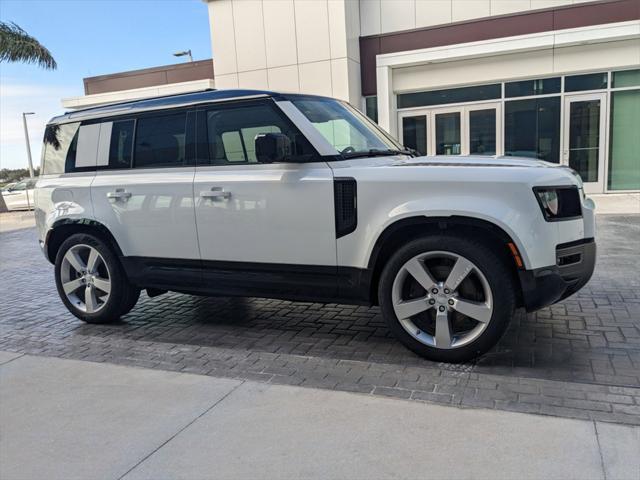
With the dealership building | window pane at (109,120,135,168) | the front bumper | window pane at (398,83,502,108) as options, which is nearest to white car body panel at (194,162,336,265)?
window pane at (109,120,135,168)

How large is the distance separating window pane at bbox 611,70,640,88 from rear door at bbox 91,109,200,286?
1313 cm

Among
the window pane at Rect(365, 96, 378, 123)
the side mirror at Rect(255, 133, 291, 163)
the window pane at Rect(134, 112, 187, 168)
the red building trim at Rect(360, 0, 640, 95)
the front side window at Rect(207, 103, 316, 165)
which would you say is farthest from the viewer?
the window pane at Rect(365, 96, 378, 123)

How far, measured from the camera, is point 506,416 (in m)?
3.15

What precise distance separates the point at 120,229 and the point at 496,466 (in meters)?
3.85

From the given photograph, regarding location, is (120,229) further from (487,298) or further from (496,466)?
(496,466)

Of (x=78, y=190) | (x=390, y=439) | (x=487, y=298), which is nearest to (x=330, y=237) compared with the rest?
(x=487, y=298)

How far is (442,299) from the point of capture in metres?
3.91

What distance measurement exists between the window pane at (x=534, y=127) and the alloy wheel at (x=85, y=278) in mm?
12523

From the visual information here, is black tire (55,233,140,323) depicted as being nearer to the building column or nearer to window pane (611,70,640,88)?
the building column

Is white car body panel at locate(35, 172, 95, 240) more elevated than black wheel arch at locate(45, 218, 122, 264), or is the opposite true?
white car body panel at locate(35, 172, 95, 240)

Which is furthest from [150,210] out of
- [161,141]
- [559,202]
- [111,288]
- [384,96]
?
[384,96]

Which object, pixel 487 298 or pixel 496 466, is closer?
pixel 496 466

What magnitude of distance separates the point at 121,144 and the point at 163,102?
596 mm

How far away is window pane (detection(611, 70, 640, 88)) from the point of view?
45.9ft
